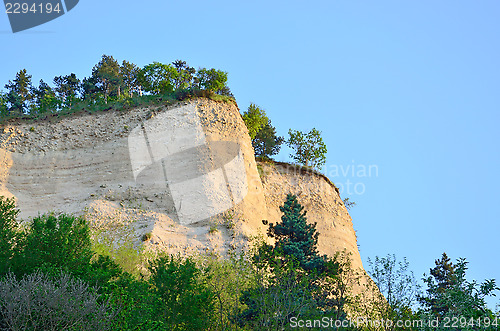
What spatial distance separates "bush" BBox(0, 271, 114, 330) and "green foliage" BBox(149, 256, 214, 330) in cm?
399

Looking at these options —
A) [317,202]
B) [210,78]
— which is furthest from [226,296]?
[210,78]

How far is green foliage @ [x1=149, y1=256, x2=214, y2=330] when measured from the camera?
23.0 m

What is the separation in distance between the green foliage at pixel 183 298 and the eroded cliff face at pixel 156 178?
6786mm

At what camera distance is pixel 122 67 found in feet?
197

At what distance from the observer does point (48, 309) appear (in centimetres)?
1925

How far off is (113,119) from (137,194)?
22.6ft

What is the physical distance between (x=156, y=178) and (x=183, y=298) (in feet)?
43.1

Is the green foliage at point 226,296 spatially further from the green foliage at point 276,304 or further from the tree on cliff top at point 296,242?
the tree on cliff top at point 296,242

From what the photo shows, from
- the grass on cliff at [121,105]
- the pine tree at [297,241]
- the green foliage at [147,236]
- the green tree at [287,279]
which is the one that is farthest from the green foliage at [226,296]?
the grass on cliff at [121,105]

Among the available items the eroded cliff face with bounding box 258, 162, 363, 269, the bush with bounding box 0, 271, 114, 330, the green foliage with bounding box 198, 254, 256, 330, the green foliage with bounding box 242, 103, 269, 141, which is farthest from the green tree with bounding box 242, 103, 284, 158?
the bush with bounding box 0, 271, 114, 330

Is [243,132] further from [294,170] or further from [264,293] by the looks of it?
[264,293]

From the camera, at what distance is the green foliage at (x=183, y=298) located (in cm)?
2305

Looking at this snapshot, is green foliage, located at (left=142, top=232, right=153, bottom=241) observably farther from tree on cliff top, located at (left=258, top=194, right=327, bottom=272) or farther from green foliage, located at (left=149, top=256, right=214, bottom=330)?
tree on cliff top, located at (left=258, top=194, right=327, bottom=272)

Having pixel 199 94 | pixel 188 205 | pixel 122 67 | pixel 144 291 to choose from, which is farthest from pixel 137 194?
pixel 122 67
